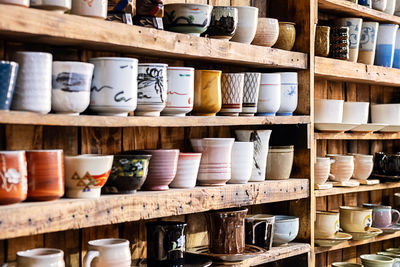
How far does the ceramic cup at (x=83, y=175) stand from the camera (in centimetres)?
151

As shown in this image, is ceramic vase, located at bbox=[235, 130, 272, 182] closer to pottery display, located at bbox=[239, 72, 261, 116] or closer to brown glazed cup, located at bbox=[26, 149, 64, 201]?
pottery display, located at bbox=[239, 72, 261, 116]

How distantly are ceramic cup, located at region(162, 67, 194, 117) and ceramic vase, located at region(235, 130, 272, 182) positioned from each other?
340 millimetres

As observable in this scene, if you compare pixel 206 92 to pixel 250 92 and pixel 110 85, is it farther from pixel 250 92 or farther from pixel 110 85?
pixel 110 85

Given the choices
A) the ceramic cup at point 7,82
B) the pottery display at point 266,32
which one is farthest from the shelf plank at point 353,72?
the ceramic cup at point 7,82

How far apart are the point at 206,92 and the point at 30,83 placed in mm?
→ 595

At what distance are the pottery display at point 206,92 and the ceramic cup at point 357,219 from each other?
2.94 feet

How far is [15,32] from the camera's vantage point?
137 cm

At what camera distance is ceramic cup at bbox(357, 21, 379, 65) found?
2.52 metres

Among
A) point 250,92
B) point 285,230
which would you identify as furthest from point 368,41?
point 285,230

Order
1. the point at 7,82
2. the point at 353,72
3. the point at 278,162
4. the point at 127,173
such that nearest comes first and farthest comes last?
the point at 7,82 → the point at 127,173 → the point at 278,162 → the point at 353,72

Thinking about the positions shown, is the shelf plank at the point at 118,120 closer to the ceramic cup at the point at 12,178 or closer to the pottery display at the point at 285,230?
the ceramic cup at the point at 12,178

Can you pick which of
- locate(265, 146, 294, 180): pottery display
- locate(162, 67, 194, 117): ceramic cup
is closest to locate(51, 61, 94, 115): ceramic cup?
locate(162, 67, 194, 117): ceramic cup

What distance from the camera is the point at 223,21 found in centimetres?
185

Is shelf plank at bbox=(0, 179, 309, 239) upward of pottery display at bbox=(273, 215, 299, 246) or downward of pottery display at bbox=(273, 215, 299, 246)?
upward
